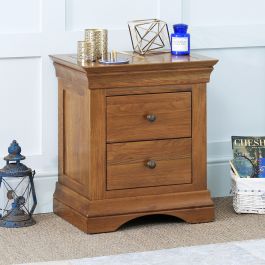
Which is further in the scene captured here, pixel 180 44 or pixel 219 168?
pixel 219 168

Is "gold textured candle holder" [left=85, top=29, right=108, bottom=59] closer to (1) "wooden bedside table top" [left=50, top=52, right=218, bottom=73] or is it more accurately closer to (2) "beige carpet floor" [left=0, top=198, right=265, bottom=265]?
(1) "wooden bedside table top" [left=50, top=52, right=218, bottom=73]

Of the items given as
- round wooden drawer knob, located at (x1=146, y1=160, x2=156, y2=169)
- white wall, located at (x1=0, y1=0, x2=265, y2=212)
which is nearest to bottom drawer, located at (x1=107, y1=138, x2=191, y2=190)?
round wooden drawer knob, located at (x1=146, y1=160, x2=156, y2=169)

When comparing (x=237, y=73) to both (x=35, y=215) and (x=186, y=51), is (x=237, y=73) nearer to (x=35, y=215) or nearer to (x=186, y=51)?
(x=186, y=51)

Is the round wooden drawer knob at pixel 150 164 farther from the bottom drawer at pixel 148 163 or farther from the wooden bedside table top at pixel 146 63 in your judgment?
the wooden bedside table top at pixel 146 63

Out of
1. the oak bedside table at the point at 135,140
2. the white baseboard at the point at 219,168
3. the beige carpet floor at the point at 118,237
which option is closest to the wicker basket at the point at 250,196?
the beige carpet floor at the point at 118,237

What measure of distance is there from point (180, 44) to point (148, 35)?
0.68ft

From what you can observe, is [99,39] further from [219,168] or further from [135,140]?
[219,168]

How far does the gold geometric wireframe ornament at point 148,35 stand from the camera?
3850mm

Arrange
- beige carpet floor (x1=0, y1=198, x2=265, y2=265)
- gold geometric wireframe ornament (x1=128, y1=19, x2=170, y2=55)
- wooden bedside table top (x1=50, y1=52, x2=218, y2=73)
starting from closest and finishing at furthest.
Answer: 1. beige carpet floor (x1=0, y1=198, x2=265, y2=265)
2. wooden bedside table top (x1=50, y1=52, x2=218, y2=73)
3. gold geometric wireframe ornament (x1=128, y1=19, x2=170, y2=55)

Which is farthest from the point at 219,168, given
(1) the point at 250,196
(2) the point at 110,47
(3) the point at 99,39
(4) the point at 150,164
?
(3) the point at 99,39

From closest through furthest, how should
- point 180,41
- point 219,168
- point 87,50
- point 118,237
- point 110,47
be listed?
point 118,237, point 87,50, point 180,41, point 110,47, point 219,168

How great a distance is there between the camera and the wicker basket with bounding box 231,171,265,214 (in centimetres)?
379

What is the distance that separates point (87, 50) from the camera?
3.60 meters

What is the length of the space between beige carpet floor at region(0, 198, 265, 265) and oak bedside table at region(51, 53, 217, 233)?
0.06 m
